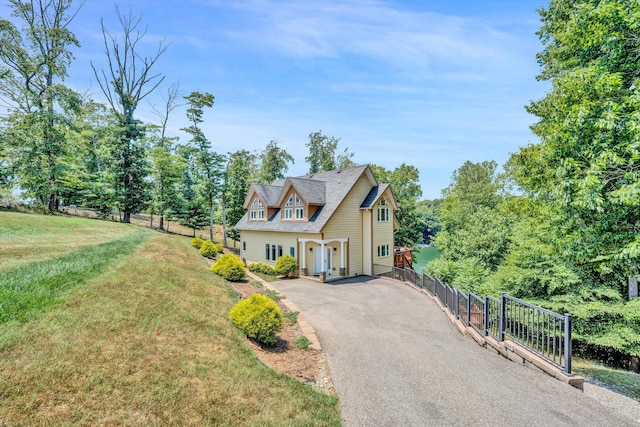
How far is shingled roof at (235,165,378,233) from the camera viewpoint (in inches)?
824

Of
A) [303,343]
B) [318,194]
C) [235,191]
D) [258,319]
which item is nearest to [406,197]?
[318,194]

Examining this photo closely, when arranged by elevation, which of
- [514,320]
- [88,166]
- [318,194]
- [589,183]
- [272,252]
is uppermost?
[88,166]

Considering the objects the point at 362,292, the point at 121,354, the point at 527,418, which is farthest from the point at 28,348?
the point at 362,292

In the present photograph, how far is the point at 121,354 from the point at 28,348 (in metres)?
1.32

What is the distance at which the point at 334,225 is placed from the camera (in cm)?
2075

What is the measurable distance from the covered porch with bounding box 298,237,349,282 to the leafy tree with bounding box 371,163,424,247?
12.3 metres

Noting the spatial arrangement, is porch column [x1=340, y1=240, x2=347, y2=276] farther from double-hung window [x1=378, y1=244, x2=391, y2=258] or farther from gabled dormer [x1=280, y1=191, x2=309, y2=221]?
double-hung window [x1=378, y1=244, x2=391, y2=258]

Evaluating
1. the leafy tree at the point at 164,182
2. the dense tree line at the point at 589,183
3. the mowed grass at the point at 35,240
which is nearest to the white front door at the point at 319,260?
the dense tree line at the point at 589,183

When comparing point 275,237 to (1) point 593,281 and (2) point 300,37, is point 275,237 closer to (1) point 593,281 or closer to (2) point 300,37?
(2) point 300,37

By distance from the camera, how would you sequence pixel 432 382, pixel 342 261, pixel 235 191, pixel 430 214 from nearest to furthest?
pixel 432 382 < pixel 342 261 < pixel 235 191 < pixel 430 214

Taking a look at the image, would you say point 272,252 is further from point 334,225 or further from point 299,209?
point 334,225

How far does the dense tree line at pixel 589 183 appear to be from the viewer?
7344 millimetres

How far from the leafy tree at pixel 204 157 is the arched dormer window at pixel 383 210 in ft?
66.1

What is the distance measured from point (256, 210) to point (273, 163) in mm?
18638
